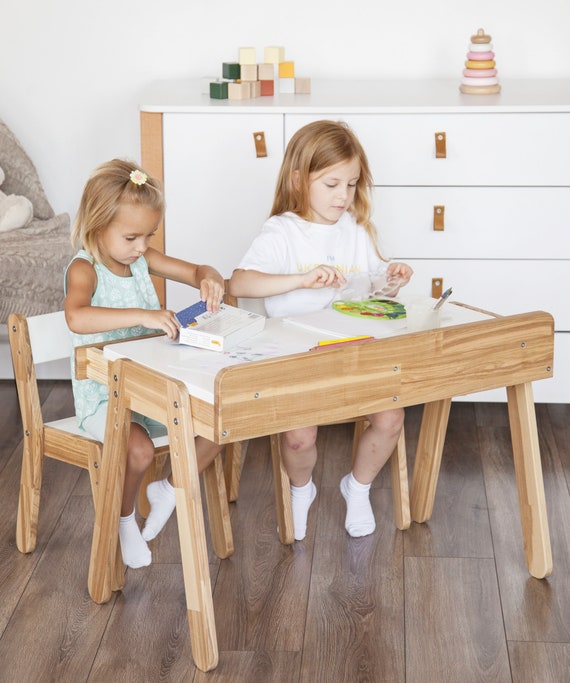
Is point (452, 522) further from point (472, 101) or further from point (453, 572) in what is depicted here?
point (472, 101)

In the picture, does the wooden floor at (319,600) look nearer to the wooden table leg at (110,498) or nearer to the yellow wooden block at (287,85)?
the wooden table leg at (110,498)

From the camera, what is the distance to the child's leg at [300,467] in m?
2.18

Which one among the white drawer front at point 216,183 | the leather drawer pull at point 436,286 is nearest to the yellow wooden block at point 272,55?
the white drawer front at point 216,183

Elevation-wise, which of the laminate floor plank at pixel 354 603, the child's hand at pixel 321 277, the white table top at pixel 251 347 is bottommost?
the laminate floor plank at pixel 354 603

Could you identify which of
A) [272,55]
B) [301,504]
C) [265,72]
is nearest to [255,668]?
[301,504]

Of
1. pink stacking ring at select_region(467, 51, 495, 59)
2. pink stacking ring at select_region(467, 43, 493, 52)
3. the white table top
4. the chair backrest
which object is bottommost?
the chair backrest

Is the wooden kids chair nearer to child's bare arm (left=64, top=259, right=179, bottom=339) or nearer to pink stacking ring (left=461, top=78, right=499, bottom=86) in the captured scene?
child's bare arm (left=64, top=259, right=179, bottom=339)

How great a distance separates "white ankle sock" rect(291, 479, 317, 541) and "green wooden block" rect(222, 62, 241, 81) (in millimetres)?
1272

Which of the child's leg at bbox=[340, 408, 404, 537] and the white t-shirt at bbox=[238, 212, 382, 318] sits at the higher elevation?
the white t-shirt at bbox=[238, 212, 382, 318]

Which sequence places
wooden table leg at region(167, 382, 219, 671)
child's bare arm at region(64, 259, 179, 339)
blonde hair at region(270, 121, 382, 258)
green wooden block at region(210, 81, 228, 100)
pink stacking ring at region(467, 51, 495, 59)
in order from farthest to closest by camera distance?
pink stacking ring at region(467, 51, 495, 59), green wooden block at region(210, 81, 228, 100), blonde hair at region(270, 121, 382, 258), child's bare arm at region(64, 259, 179, 339), wooden table leg at region(167, 382, 219, 671)

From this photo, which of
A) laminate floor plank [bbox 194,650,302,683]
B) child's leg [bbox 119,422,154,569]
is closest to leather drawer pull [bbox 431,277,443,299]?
child's leg [bbox 119,422,154,569]

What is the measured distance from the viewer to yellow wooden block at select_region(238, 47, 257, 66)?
299 centimetres

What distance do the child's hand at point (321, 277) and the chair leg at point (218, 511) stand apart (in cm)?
43

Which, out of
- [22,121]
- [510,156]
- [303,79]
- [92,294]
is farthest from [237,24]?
[92,294]
